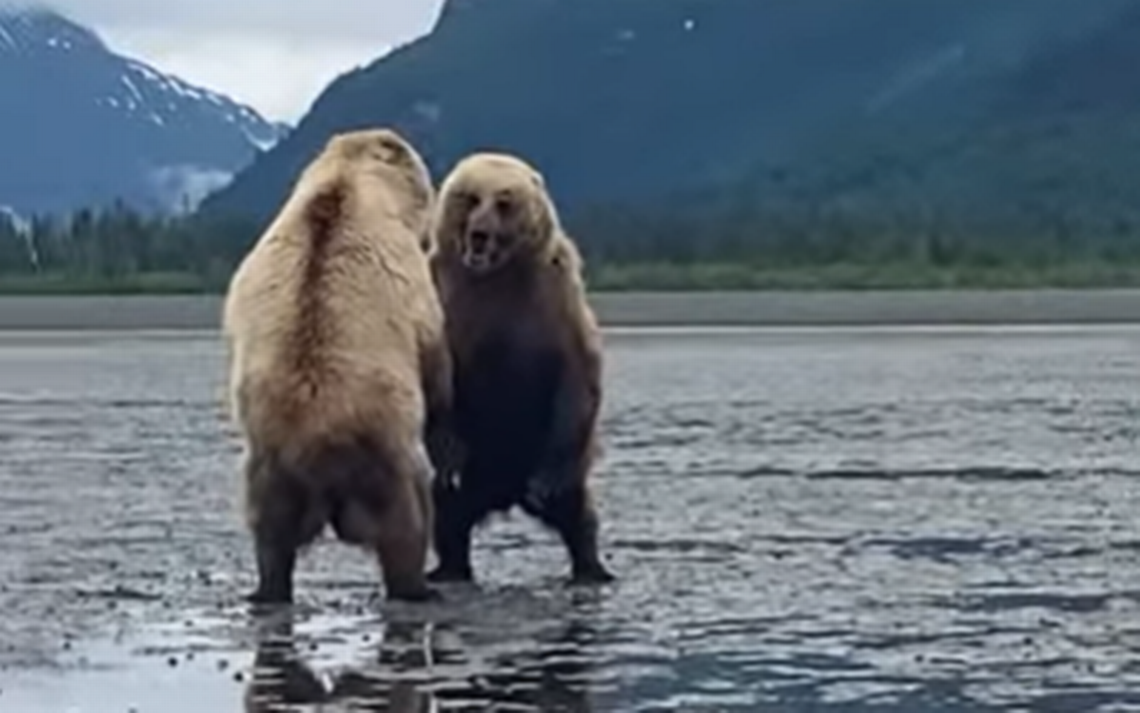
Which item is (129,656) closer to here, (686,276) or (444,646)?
(444,646)

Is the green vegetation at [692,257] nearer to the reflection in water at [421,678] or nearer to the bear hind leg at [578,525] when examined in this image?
the bear hind leg at [578,525]

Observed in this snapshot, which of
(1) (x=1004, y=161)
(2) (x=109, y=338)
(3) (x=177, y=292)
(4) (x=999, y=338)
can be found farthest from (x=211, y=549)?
(1) (x=1004, y=161)

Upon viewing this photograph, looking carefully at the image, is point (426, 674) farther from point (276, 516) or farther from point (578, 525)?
point (578, 525)

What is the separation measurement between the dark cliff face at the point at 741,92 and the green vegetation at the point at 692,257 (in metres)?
30.4

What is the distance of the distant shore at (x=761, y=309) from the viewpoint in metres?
51.8

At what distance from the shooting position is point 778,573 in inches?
590

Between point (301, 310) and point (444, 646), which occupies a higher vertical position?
point (301, 310)

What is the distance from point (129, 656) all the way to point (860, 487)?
23.3 ft

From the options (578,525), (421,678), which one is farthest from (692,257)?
→ (421,678)

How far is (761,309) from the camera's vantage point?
54.6m

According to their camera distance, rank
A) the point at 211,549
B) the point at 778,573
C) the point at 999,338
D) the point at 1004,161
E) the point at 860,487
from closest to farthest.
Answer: the point at 778,573 → the point at 211,549 → the point at 860,487 → the point at 999,338 → the point at 1004,161

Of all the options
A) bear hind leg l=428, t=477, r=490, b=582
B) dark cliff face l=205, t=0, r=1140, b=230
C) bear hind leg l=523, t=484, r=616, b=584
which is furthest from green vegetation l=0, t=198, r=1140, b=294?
bear hind leg l=428, t=477, r=490, b=582

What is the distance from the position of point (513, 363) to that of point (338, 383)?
61.6 inches

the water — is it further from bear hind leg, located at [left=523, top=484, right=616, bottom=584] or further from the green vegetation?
the green vegetation
